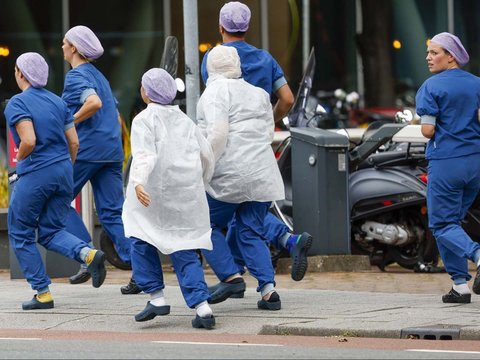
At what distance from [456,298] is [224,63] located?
2218 millimetres

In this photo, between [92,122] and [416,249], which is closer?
[92,122]

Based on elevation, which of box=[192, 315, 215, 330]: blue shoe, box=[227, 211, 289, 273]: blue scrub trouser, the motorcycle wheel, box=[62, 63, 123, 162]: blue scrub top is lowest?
the motorcycle wheel

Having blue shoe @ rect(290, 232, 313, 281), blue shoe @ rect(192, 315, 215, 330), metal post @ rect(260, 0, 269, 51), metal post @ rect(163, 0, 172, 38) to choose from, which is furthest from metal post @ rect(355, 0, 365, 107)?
blue shoe @ rect(192, 315, 215, 330)

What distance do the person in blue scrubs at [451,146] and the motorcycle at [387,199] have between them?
2.66m

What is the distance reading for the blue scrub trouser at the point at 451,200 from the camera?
404 inches

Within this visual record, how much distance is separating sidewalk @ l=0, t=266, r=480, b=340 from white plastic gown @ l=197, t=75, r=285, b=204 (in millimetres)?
796

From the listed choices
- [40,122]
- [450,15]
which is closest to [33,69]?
[40,122]

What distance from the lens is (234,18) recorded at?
10484 mm

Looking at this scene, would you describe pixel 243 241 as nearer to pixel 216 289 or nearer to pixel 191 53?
pixel 216 289

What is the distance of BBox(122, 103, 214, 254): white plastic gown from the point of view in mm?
9344

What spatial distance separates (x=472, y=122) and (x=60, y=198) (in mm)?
2835

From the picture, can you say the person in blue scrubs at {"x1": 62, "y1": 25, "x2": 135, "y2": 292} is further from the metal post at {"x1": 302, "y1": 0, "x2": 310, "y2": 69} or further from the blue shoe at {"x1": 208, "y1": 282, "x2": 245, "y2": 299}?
the metal post at {"x1": 302, "y1": 0, "x2": 310, "y2": 69}

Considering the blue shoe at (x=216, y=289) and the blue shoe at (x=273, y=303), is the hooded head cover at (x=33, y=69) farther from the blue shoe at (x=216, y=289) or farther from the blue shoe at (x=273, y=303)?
the blue shoe at (x=273, y=303)

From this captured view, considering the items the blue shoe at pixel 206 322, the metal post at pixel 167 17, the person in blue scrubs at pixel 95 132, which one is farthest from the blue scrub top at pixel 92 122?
the metal post at pixel 167 17
